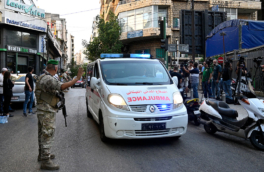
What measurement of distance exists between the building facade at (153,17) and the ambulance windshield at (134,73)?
73.6 ft

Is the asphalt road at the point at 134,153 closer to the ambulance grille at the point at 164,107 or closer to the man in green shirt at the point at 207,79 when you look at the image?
the ambulance grille at the point at 164,107

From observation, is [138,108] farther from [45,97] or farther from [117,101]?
[45,97]

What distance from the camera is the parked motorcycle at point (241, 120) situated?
195 inches

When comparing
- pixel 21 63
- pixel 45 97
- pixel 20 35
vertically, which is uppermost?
pixel 20 35

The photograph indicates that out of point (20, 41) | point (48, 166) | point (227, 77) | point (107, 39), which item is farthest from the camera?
point (107, 39)

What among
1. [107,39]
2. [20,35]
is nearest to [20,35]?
[20,35]

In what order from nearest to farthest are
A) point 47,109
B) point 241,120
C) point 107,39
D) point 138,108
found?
point 47,109
point 138,108
point 241,120
point 107,39

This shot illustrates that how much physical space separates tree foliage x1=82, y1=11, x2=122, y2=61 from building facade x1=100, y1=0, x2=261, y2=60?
922mm

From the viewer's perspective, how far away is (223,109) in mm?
5930

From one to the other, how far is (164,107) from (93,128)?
2814 mm

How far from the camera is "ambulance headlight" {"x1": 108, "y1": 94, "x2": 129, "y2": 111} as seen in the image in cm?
491

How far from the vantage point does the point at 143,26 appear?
29391 millimetres

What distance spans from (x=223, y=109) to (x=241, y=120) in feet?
1.97

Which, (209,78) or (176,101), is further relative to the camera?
(209,78)
